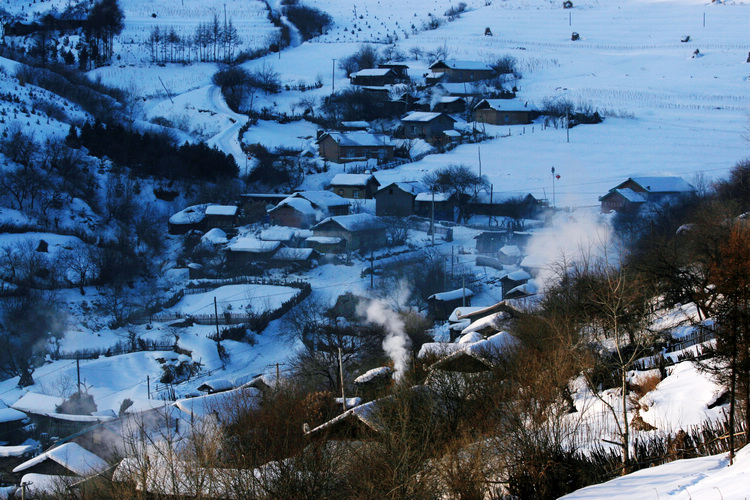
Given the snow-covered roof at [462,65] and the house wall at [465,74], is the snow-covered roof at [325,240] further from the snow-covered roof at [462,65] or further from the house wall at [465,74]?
the snow-covered roof at [462,65]

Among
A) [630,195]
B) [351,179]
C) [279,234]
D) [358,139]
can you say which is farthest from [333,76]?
[630,195]

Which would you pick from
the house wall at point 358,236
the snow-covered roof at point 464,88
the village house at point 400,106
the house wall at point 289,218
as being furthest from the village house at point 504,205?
the snow-covered roof at point 464,88

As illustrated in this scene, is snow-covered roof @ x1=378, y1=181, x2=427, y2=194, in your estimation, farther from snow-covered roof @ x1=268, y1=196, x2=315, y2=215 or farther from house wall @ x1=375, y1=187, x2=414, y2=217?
snow-covered roof @ x1=268, y1=196, x2=315, y2=215

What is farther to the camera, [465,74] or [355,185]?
[465,74]

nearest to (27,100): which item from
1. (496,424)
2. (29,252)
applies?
(29,252)

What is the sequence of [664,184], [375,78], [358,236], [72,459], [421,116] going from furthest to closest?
[375,78] < [421,116] < [664,184] < [358,236] < [72,459]

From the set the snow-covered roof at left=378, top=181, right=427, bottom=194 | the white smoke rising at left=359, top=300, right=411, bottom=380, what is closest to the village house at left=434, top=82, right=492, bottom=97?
the snow-covered roof at left=378, top=181, right=427, bottom=194

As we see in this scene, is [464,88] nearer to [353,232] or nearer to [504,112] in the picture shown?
[504,112]
